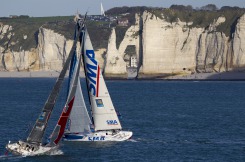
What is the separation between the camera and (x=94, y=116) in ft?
144

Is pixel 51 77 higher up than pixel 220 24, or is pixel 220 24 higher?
pixel 220 24

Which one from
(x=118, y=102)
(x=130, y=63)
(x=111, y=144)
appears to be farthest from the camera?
(x=130, y=63)

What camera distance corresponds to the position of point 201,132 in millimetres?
48969

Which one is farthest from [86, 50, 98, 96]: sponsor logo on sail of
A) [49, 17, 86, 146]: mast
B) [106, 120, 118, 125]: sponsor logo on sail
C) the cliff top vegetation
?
the cliff top vegetation

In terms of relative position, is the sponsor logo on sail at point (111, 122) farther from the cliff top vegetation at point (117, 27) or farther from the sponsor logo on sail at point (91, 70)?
the cliff top vegetation at point (117, 27)

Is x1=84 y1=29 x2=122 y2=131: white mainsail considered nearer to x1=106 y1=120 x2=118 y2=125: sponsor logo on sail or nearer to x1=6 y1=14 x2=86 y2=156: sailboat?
x1=106 y1=120 x2=118 y2=125: sponsor logo on sail

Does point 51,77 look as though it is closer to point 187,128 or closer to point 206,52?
point 206,52

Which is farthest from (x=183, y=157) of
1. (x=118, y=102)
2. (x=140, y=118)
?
(x=118, y=102)

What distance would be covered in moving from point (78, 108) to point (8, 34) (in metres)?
154

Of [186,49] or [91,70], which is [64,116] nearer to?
[91,70]

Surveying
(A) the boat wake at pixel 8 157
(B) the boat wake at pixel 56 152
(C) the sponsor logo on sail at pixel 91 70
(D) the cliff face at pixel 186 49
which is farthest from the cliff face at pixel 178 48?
(A) the boat wake at pixel 8 157

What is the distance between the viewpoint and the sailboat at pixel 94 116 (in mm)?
43094

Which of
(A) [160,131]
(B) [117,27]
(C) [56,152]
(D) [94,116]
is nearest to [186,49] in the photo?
(B) [117,27]

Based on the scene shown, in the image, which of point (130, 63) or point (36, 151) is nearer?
point (36, 151)
